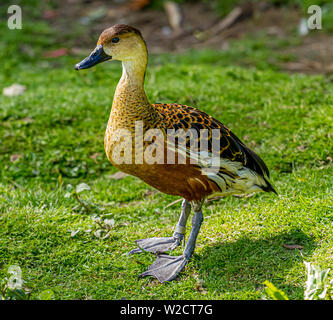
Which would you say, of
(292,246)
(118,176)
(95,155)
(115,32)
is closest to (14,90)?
(95,155)

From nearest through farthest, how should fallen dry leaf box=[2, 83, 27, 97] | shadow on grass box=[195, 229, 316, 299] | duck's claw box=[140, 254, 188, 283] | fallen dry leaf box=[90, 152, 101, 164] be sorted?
shadow on grass box=[195, 229, 316, 299], duck's claw box=[140, 254, 188, 283], fallen dry leaf box=[90, 152, 101, 164], fallen dry leaf box=[2, 83, 27, 97]

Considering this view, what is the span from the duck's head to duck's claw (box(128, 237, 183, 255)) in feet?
5.04

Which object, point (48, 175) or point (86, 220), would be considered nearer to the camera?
point (86, 220)

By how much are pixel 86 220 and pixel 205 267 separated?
1.28m

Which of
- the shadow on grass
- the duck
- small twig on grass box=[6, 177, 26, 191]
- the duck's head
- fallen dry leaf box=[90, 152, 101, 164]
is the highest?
the duck's head

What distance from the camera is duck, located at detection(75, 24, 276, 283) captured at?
3.68 metres

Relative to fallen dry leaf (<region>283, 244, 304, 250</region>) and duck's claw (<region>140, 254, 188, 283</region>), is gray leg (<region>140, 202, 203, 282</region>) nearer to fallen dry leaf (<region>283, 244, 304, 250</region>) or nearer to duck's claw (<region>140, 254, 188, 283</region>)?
duck's claw (<region>140, 254, 188, 283</region>)

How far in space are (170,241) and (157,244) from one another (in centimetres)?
12

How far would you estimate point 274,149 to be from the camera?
5.25 m

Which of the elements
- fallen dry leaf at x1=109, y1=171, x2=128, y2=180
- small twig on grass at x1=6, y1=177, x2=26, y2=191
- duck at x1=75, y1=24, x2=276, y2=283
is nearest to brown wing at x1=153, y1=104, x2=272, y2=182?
duck at x1=75, y1=24, x2=276, y2=283

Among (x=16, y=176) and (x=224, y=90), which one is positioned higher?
(x=224, y=90)

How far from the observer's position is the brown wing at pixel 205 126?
3.81 meters
